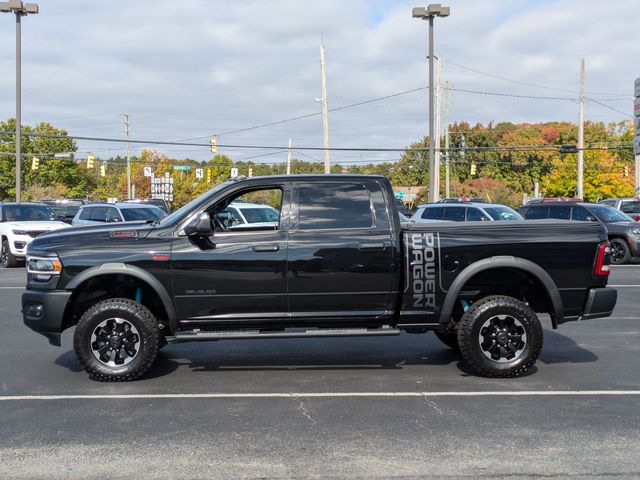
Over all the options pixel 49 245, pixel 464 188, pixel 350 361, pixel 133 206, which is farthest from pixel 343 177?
pixel 464 188

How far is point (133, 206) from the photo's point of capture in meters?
21.4

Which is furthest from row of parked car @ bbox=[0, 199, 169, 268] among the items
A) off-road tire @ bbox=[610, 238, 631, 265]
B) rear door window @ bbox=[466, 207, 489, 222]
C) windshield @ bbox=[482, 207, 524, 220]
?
off-road tire @ bbox=[610, 238, 631, 265]

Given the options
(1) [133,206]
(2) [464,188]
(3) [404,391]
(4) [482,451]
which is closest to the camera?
(4) [482,451]

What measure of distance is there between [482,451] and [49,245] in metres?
4.51

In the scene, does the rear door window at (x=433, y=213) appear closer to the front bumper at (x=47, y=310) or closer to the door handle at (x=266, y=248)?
the door handle at (x=266, y=248)

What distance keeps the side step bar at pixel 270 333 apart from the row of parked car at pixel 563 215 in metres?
11.6

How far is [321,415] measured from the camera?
19.3 feet

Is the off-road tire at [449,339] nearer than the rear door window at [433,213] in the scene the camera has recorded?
Yes

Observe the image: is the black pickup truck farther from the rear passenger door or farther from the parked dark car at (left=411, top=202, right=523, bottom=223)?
the parked dark car at (left=411, top=202, right=523, bottom=223)

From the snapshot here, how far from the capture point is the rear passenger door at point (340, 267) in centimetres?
700

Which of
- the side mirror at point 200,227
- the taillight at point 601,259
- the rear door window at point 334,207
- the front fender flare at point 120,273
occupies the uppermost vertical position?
the rear door window at point 334,207

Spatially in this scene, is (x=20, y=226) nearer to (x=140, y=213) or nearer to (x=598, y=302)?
(x=140, y=213)

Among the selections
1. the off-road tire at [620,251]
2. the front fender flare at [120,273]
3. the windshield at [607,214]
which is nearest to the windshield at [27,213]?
the front fender flare at [120,273]

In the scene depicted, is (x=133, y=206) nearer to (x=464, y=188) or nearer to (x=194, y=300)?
(x=194, y=300)
